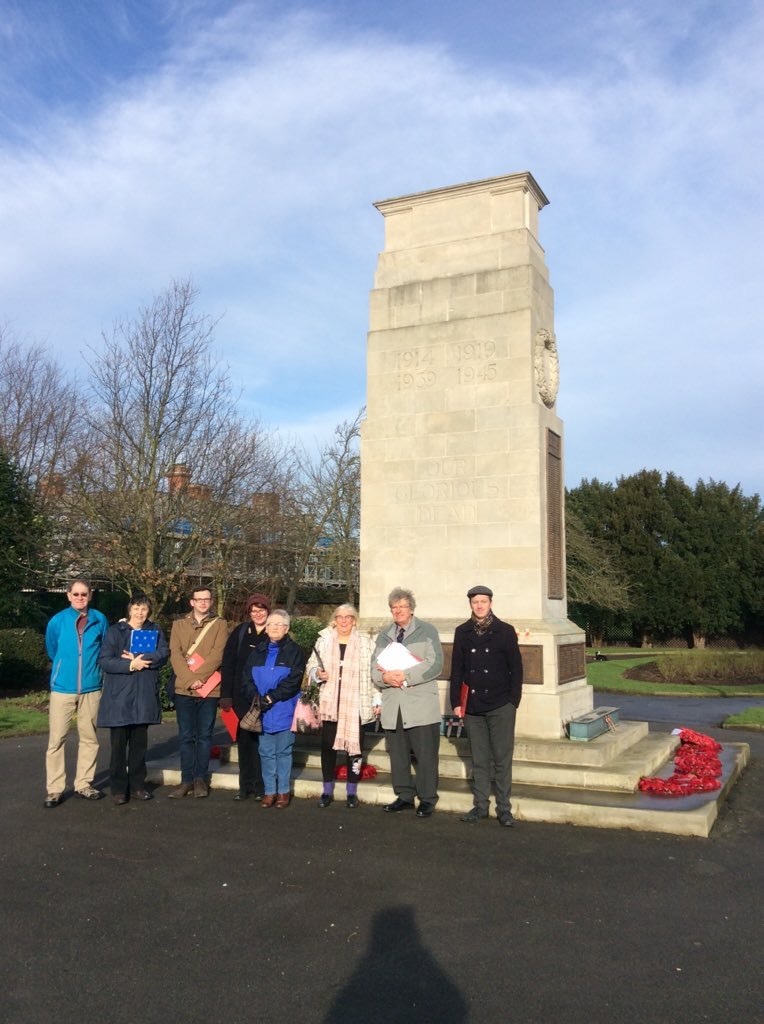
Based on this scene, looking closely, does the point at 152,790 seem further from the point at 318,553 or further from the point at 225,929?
the point at 318,553

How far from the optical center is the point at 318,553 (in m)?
32.6

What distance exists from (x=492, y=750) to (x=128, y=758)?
324 cm

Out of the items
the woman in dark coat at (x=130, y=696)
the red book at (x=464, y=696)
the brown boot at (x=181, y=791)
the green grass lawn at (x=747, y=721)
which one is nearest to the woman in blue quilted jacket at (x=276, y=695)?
the brown boot at (x=181, y=791)

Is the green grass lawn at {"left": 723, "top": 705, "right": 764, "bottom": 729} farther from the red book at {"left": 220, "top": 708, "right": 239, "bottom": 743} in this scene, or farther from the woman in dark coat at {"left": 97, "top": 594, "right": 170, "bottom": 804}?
the woman in dark coat at {"left": 97, "top": 594, "right": 170, "bottom": 804}

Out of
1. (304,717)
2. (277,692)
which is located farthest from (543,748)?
(277,692)

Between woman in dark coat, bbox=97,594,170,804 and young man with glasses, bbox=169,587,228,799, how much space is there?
0.62ft

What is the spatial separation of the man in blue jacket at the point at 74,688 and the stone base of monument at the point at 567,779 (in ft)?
2.93

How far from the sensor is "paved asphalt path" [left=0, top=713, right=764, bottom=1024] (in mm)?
3736

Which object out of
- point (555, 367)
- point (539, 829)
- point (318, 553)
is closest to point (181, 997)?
point (539, 829)

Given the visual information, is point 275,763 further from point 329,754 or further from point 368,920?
point 368,920

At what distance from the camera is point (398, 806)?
701 centimetres

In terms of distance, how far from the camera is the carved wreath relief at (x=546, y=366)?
9562 millimetres

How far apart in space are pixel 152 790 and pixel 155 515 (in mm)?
11623

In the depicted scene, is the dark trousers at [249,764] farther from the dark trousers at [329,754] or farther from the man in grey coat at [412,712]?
the man in grey coat at [412,712]
